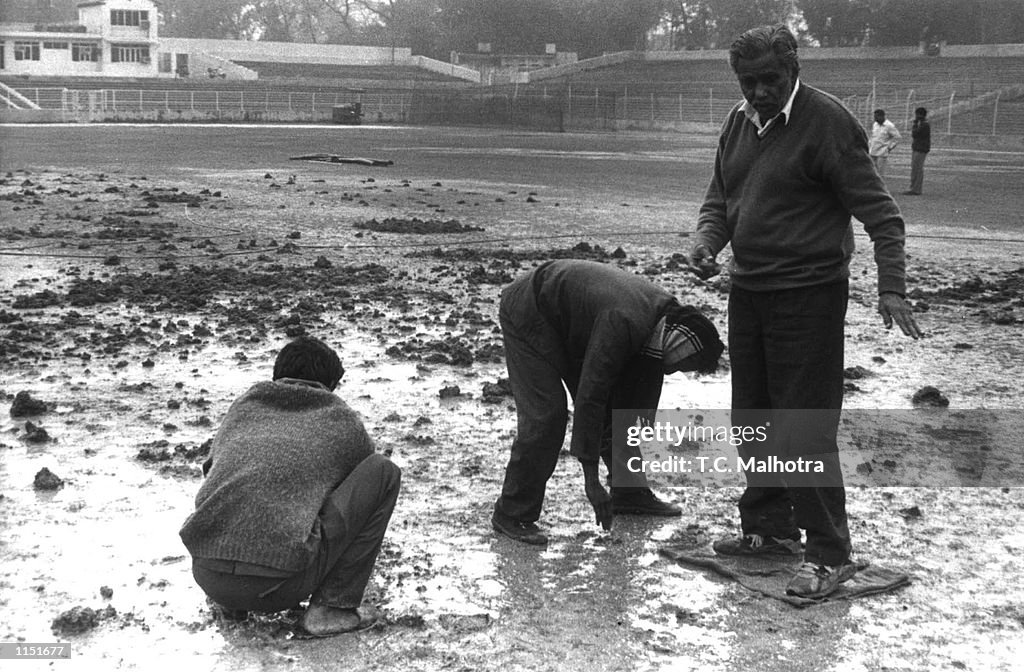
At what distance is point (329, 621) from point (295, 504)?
0.41 meters

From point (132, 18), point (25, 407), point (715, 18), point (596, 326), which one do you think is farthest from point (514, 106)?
point (596, 326)

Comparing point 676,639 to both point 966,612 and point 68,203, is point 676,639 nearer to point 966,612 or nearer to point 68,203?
point 966,612

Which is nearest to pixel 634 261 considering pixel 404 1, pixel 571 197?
pixel 571 197

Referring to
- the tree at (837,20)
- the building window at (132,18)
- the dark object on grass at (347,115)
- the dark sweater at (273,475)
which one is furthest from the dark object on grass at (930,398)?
the building window at (132,18)

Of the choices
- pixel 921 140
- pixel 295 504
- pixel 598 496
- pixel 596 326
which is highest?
pixel 921 140

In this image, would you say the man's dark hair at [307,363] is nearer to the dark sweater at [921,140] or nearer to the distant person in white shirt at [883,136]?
the dark sweater at [921,140]

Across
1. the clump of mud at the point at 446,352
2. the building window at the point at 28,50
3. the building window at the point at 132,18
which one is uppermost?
the building window at the point at 132,18

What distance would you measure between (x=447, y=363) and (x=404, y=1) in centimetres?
8819

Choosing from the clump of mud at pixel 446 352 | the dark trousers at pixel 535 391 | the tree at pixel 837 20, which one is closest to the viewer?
the dark trousers at pixel 535 391

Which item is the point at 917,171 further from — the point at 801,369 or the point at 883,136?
the point at 801,369

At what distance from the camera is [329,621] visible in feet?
13.9

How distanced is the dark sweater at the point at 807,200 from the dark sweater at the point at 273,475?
1495 mm

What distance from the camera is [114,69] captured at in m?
77.3

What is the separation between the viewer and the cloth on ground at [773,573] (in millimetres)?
4652
